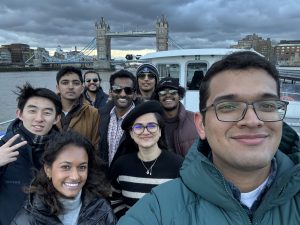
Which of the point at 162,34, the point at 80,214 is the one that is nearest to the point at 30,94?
the point at 80,214

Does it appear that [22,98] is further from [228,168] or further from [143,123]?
[228,168]

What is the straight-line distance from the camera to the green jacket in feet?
3.10

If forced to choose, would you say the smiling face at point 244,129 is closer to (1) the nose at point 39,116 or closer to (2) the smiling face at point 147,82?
(1) the nose at point 39,116

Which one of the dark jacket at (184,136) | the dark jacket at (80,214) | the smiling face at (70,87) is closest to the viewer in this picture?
the dark jacket at (80,214)

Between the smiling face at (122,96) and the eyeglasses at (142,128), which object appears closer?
the eyeglasses at (142,128)

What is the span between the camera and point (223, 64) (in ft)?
3.45

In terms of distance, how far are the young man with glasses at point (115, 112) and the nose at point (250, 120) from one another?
1.59 metres

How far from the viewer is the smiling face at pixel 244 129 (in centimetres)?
96

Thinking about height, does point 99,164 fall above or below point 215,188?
below

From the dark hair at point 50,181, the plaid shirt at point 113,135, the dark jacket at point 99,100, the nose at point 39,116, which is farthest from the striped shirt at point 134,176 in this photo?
the dark jacket at point 99,100

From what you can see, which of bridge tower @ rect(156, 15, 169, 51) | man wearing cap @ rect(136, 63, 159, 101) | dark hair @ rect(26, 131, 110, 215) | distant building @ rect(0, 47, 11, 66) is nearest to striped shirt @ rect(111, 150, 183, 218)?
dark hair @ rect(26, 131, 110, 215)

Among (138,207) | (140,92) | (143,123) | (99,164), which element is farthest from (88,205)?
(140,92)

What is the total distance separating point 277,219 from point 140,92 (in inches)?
99.3

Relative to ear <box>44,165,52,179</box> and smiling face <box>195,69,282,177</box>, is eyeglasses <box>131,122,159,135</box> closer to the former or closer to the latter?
ear <box>44,165,52,179</box>
